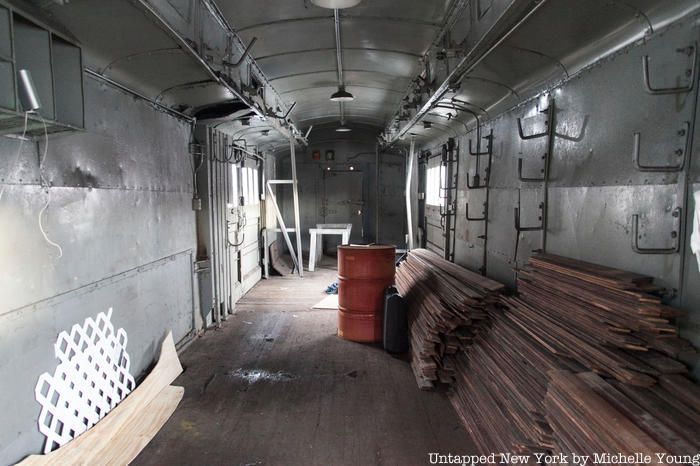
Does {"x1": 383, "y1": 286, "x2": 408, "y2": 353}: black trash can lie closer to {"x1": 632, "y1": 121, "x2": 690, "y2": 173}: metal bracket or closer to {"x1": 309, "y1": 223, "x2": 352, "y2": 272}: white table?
{"x1": 632, "y1": 121, "x2": 690, "y2": 173}: metal bracket

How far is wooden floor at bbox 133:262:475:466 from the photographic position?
9.57 ft

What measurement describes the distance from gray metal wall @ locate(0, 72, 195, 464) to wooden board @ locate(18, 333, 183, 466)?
148 millimetres

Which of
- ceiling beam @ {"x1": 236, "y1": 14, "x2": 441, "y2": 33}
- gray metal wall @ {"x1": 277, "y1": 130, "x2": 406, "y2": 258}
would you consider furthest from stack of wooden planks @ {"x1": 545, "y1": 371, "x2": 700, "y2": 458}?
gray metal wall @ {"x1": 277, "y1": 130, "x2": 406, "y2": 258}

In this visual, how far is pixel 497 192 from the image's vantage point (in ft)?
15.3

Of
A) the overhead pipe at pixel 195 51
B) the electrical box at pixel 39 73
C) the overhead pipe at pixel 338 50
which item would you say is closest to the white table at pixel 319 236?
the overhead pipe at pixel 338 50

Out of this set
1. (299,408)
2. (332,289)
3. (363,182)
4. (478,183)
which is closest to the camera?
(299,408)

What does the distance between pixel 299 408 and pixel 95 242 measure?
2160 millimetres

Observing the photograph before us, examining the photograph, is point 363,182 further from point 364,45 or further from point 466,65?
point 466,65

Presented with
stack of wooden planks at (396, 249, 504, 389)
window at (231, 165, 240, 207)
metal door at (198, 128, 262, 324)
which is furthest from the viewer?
window at (231, 165, 240, 207)

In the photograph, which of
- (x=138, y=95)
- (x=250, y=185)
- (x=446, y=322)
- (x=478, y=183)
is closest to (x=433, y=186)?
(x=478, y=183)

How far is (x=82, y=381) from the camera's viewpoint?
2963 millimetres

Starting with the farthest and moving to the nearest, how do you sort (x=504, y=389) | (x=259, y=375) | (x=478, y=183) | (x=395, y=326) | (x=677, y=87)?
1. (x=478, y=183)
2. (x=395, y=326)
3. (x=259, y=375)
4. (x=504, y=389)
5. (x=677, y=87)

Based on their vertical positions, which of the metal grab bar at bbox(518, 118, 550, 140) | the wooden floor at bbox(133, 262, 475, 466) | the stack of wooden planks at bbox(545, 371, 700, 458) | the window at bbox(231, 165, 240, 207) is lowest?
the wooden floor at bbox(133, 262, 475, 466)

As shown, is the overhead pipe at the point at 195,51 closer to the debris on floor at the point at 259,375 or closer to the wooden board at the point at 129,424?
the wooden board at the point at 129,424
